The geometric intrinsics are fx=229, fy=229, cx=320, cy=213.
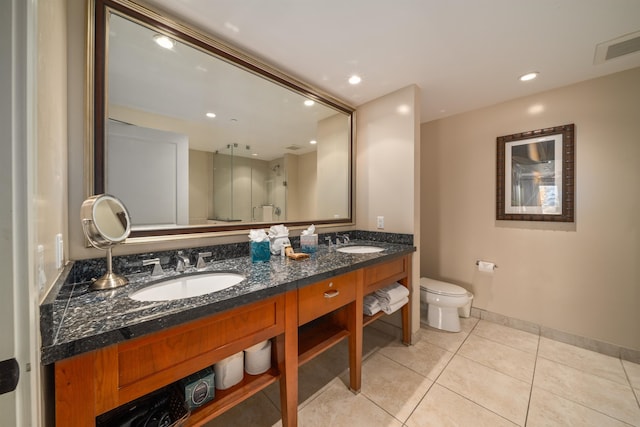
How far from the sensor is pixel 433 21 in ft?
4.21

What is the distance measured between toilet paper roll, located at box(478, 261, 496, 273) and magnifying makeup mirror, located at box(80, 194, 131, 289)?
2.84 m

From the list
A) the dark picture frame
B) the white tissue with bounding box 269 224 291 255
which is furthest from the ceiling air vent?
the white tissue with bounding box 269 224 291 255

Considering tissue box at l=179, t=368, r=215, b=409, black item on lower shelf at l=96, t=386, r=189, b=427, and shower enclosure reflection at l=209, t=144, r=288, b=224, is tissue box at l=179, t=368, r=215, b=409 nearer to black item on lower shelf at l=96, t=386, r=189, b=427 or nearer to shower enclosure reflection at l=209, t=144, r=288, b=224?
black item on lower shelf at l=96, t=386, r=189, b=427

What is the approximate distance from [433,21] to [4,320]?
1.94 metres

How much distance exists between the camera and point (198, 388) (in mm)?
914

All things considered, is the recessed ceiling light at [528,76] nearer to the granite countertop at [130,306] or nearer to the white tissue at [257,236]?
the granite countertop at [130,306]

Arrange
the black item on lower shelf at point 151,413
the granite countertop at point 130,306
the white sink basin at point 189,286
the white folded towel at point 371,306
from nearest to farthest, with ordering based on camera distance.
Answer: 1. the granite countertop at point 130,306
2. the black item on lower shelf at point 151,413
3. the white sink basin at point 189,286
4. the white folded towel at point 371,306

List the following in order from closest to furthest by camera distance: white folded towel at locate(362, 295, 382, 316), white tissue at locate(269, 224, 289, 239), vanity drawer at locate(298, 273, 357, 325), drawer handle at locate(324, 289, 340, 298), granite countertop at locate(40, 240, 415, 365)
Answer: granite countertop at locate(40, 240, 415, 365), vanity drawer at locate(298, 273, 357, 325), drawer handle at locate(324, 289, 340, 298), white tissue at locate(269, 224, 289, 239), white folded towel at locate(362, 295, 382, 316)

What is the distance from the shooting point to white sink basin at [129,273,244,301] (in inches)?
39.7

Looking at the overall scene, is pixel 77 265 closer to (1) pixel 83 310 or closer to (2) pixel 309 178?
(1) pixel 83 310

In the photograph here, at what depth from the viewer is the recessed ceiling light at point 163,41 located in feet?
3.92

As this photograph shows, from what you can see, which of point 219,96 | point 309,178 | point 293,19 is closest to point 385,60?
point 293,19

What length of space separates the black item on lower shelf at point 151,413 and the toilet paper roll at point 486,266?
8.62 feet

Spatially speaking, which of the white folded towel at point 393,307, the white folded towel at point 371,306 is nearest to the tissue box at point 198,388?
the white folded towel at point 371,306
